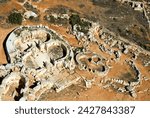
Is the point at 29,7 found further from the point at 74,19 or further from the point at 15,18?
the point at 74,19

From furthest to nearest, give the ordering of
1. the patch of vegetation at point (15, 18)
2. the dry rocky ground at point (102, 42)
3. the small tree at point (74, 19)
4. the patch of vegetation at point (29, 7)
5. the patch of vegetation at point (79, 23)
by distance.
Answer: the patch of vegetation at point (29, 7)
the small tree at point (74, 19)
the patch of vegetation at point (79, 23)
the patch of vegetation at point (15, 18)
the dry rocky ground at point (102, 42)

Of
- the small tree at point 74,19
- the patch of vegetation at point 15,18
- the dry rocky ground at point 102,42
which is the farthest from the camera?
the small tree at point 74,19

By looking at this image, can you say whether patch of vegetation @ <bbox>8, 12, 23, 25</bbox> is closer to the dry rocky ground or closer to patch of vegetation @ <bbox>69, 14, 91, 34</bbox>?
the dry rocky ground

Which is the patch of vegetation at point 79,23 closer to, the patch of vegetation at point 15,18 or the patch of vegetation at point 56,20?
the patch of vegetation at point 56,20

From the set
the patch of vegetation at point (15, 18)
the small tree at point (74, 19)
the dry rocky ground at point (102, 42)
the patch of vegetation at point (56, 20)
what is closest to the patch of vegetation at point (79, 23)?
the small tree at point (74, 19)

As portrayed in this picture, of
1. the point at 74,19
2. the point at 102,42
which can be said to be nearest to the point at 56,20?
the point at 74,19

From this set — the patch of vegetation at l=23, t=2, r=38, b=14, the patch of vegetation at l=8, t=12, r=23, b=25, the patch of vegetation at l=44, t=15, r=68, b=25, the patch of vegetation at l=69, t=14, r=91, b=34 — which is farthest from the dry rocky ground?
the patch of vegetation at l=8, t=12, r=23, b=25
